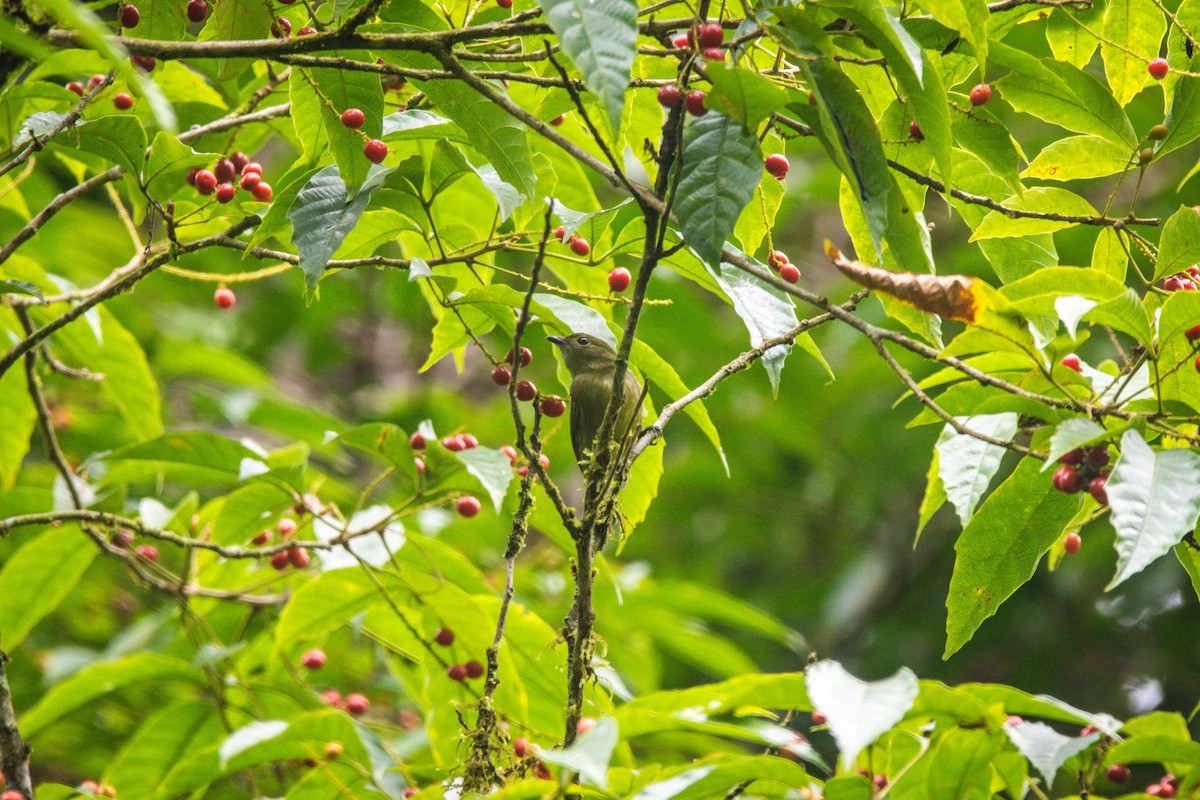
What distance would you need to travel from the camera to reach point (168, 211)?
7.23ft

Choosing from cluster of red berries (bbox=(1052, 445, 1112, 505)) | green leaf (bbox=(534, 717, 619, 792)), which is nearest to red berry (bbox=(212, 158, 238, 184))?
green leaf (bbox=(534, 717, 619, 792))

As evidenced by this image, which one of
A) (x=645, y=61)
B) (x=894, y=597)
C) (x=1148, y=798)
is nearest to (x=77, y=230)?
(x=645, y=61)

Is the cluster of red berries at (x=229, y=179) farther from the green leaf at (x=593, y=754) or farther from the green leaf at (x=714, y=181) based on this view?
the green leaf at (x=593, y=754)

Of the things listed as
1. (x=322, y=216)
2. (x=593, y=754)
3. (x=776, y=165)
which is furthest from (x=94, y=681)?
(x=776, y=165)

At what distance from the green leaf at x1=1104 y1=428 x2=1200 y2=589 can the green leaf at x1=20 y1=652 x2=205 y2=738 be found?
A: 7.90 feet

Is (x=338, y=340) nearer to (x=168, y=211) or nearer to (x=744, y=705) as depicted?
(x=168, y=211)

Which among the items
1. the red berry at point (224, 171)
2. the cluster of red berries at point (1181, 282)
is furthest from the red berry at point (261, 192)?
Result: the cluster of red berries at point (1181, 282)

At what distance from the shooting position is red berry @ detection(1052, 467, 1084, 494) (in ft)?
6.12

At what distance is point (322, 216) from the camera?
6.87 feet

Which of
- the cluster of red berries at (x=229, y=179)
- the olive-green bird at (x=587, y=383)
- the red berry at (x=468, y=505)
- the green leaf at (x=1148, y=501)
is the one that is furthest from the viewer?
the olive-green bird at (x=587, y=383)

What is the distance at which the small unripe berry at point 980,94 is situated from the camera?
7.37 feet

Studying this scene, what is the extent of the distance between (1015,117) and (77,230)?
5.88 meters

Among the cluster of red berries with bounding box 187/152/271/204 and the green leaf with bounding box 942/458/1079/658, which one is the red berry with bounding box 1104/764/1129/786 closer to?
the green leaf with bounding box 942/458/1079/658

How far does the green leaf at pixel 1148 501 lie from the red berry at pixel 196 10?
1893 millimetres
